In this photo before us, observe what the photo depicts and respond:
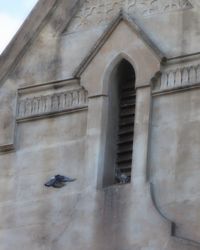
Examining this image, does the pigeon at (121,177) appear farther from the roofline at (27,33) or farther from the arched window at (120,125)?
the roofline at (27,33)

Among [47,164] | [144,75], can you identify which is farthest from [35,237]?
[144,75]

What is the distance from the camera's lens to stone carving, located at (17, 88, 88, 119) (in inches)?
1136

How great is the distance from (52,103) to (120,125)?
134 centimetres

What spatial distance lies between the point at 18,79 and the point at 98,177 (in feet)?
9.28

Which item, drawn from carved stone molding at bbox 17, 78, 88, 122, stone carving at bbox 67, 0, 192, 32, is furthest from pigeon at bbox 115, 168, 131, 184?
stone carving at bbox 67, 0, 192, 32

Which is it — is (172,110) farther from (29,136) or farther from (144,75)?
(29,136)

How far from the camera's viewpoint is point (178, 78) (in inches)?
1096

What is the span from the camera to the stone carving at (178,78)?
2767 cm

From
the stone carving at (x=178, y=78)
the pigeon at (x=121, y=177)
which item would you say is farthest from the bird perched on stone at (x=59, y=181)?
the stone carving at (x=178, y=78)

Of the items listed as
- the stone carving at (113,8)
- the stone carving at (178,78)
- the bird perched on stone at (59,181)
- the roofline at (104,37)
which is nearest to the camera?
the stone carving at (178,78)

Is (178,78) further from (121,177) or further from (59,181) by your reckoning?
(59,181)

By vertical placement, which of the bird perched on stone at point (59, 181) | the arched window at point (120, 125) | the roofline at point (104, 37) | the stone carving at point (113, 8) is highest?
the stone carving at point (113, 8)

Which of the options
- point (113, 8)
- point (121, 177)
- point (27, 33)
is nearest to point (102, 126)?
Answer: point (121, 177)

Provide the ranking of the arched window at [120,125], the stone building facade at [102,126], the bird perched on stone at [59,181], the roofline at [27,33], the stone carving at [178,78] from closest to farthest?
1. the stone building facade at [102,126]
2. the stone carving at [178,78]
3. the arched window at [120,125]
4. the bird perched on stone at [59,181]
5. the roofline at [27,33]
